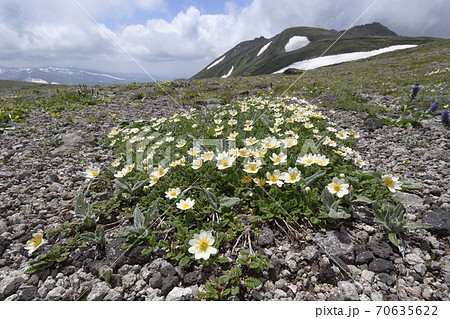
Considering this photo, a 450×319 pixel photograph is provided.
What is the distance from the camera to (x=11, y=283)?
2.36 meters

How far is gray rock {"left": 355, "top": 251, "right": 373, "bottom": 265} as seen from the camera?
235cm

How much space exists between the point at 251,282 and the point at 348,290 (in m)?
0.91

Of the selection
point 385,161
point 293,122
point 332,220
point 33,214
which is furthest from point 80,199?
point 385,161

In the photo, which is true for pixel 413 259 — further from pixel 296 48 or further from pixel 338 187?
pixel 296 48

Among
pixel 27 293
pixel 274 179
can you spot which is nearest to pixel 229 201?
pixel 274 179

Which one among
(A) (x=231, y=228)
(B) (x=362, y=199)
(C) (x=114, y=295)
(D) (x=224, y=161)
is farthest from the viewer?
(D) (x=224, y=161)

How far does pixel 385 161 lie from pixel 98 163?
6.08m

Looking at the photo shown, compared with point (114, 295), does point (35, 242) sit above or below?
above

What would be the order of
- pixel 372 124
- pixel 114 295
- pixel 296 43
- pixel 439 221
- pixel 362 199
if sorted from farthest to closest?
pixel 296 43, pixel 372 124, pixel 362 199, pixel 439 221, pixel 114 295

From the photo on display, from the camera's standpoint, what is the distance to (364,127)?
6086mm

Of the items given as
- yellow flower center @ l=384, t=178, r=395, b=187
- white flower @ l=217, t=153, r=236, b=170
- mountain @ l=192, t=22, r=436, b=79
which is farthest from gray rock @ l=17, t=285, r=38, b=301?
mountain @ l=192, t=22, r=436, b=79

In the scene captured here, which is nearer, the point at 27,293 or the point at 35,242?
the point at 27,293

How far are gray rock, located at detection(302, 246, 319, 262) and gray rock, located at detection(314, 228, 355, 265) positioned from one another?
0.31 feet

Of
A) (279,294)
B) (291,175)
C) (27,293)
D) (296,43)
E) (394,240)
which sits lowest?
(27,293)
